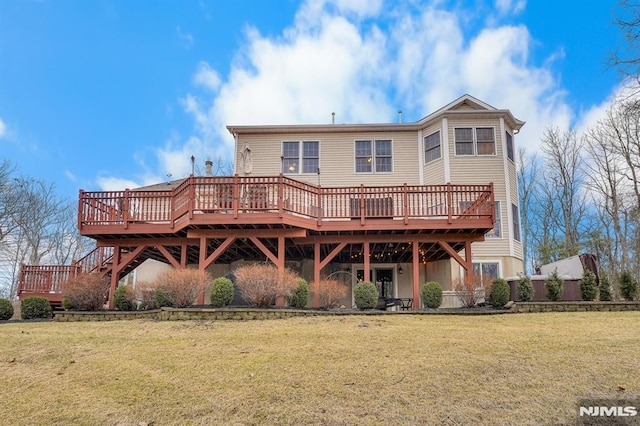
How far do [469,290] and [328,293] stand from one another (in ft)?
11.7

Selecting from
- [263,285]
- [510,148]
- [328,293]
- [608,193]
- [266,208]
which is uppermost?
[510,148]

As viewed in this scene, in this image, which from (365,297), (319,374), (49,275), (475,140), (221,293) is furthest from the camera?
(475,140)

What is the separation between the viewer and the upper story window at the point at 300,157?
54.7 feet

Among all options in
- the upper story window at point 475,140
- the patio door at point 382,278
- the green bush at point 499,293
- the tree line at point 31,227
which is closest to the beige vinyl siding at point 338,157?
the upper story window at point 475,140

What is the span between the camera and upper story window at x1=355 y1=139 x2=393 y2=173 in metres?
16.6

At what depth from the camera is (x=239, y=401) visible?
14.8 ft

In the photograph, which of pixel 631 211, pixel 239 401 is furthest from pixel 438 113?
pixel 239 401

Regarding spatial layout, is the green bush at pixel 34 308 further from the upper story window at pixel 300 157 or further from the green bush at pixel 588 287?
the green bush at pixel 588 287

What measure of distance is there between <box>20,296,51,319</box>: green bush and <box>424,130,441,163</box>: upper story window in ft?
43.6

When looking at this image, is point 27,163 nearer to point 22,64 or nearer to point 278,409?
point 22,64

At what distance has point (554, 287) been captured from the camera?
435 inches

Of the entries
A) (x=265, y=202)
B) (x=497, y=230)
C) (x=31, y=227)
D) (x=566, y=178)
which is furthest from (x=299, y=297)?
(x=31, y=227)

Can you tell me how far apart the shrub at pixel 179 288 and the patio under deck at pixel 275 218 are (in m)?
0.97

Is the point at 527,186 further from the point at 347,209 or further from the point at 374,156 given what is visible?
the point at 347,209
